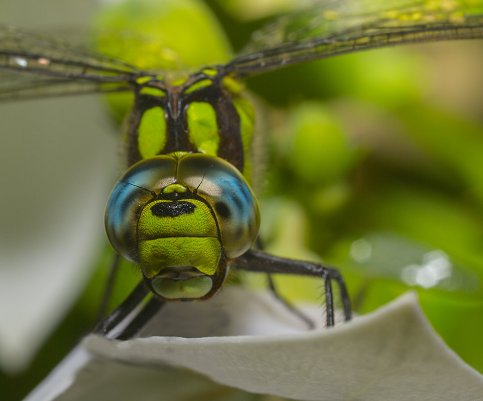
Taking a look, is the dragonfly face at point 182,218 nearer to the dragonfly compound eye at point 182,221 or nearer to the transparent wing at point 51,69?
the dragonfly compound eye at point 182,221

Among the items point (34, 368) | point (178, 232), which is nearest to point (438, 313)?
point (178, 232)

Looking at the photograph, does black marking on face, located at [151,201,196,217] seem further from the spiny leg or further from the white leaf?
the spiny leg

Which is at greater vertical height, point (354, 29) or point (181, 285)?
point (354, 29)

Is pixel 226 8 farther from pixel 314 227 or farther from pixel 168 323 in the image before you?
pixel 168 323

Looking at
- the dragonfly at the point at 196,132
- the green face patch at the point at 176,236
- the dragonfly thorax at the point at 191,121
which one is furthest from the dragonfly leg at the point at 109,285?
the green face patch at the point at 176,236

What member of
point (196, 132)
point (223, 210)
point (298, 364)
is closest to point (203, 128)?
point (196, 132)

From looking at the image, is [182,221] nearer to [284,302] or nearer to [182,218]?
[182,218]

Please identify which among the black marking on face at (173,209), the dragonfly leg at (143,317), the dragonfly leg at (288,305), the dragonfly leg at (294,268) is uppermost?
the black marking on face at (173,209)
